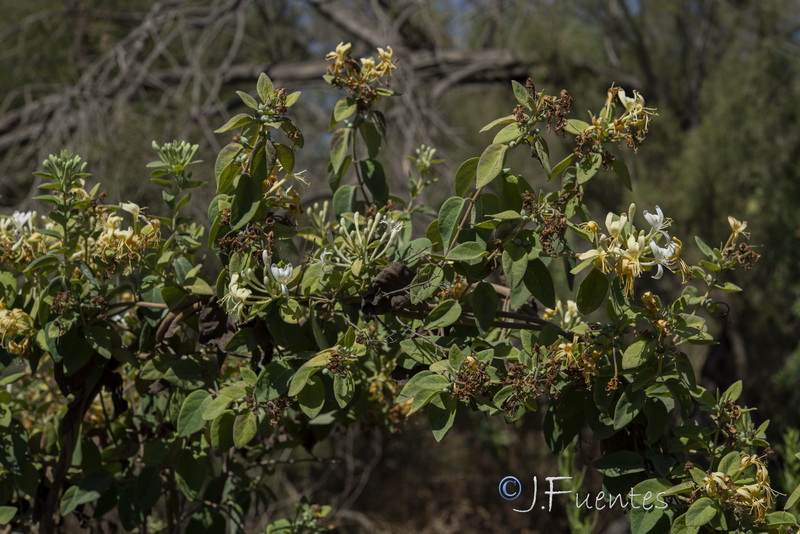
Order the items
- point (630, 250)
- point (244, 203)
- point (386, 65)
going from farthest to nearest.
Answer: point (386, 65) < point (244, 203) < point (630, 250)

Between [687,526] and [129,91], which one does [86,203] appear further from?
[129,91]

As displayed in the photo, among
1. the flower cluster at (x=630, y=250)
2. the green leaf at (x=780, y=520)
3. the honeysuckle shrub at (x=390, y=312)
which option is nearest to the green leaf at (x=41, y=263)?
the honeysuckle shrub at (x=390, y=312)

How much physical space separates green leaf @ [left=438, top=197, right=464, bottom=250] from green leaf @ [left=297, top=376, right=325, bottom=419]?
26cm

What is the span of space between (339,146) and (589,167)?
0.44m

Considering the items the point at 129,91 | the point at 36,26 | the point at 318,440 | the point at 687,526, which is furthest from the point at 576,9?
the point at 687,526

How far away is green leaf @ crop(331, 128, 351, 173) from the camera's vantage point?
130cm

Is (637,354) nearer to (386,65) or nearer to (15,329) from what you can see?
(386,65)

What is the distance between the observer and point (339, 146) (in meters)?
1.31

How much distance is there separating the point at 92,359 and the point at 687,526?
90 centimetres

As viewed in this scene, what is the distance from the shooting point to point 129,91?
345 centimetres

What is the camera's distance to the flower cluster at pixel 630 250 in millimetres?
973

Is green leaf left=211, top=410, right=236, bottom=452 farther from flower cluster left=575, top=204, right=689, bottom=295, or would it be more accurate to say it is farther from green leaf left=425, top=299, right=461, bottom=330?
flower cluster left=575, top=204, right=689, bottom=295

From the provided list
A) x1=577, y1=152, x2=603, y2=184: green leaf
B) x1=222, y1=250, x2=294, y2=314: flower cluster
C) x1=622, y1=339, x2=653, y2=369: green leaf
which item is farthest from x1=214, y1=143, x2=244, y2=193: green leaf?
x1=622, y1=339, x2=653, y2=369: green leaf

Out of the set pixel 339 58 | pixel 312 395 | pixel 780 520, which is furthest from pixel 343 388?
pixel 780 520
